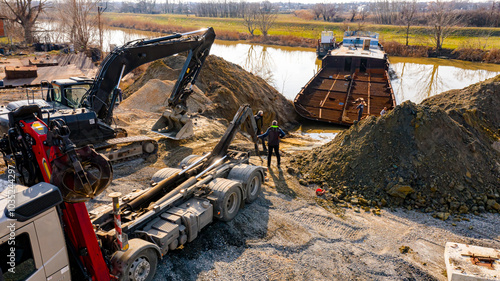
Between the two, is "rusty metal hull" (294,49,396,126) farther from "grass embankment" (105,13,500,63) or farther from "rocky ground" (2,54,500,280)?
"grass embankment" (105,13,500,63)

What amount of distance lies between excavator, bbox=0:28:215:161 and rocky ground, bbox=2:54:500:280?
1.13 m

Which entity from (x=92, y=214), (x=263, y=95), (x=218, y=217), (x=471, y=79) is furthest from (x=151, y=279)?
(x=471, y=79)

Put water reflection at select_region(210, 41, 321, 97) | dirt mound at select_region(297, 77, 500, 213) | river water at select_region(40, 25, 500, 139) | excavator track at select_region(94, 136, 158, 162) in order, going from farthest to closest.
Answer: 1. water reflection at select_region(210, 41, 321, 97)
2. river water at select_region(40, 25, 500, 139)
3. excavator track at select_region(94, 136, 158, 162)
4. dirt mound at select_region(297, 77, 500, 213)

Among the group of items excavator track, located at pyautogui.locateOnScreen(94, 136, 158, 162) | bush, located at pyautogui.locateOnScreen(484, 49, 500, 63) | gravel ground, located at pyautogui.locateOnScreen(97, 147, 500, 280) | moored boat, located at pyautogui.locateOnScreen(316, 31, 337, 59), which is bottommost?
gravel ground, located at pyautogui.locateOnScreen(97, 147, 500, 280)

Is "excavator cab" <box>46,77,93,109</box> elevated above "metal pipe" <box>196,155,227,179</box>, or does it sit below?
above

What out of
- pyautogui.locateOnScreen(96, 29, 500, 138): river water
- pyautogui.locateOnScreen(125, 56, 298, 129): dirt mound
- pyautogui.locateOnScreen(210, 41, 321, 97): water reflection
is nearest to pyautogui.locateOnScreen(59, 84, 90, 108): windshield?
pyautogui.locateOnScreen(125, 56, 298, 129): dirt mound

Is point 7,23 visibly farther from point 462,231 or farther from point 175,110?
point 462,231

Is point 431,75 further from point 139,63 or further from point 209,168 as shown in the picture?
point 209,168

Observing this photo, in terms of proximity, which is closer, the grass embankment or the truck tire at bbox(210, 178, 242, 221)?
the truck tire at bbox(210, 178, 242, 221)

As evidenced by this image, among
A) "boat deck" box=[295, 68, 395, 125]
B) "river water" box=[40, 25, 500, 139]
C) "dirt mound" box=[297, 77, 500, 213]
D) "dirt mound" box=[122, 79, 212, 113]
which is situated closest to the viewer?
Answer: "dirt mound" box=[297, 77, 500, 213]

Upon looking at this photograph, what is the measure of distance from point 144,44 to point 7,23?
145ft

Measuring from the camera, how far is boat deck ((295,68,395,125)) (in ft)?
67.8

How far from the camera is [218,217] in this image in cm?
773

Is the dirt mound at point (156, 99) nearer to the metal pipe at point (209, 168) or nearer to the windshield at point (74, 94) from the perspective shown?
the windshield at point (74, 94)
